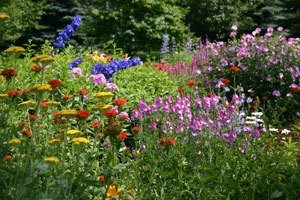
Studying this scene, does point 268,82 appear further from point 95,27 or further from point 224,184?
point 95,27

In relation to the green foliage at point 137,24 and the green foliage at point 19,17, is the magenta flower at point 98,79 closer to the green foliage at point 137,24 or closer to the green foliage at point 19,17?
the green foliage at point 137,24

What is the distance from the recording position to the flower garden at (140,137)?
92.0 inches

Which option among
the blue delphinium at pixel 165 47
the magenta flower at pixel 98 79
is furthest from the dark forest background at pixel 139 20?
the magenta flower at pixel 98 79

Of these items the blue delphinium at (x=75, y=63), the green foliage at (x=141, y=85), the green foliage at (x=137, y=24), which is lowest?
the green foliage at (x=137, y=24)

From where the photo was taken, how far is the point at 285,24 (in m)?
15.9

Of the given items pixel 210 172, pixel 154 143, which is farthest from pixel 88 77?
pixel 210 172

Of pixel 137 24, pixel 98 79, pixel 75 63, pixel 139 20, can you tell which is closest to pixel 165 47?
pixel 137 24

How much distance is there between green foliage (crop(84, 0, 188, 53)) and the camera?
1165 centimetres

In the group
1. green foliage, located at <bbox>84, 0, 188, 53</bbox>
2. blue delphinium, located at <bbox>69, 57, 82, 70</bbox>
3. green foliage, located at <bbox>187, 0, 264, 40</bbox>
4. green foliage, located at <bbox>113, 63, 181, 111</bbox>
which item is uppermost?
blue delphinium, located at <bbox>69, 57, 82, 70</bbox>

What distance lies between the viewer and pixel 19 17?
13.8 m

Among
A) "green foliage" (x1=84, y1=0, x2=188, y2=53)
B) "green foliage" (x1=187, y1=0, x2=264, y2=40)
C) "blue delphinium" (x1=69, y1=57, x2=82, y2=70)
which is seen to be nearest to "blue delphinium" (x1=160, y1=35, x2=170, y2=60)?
"green foliage" (x1=84, y1=0, x2=188, y2=53)

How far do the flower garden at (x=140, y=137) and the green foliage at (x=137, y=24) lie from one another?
5005mm

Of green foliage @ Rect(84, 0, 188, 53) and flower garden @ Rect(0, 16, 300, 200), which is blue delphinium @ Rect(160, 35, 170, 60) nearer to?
green foliage @ Rect(84, 0, 188, 53)

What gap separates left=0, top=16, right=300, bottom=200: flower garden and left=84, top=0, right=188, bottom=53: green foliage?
16.4 feet
